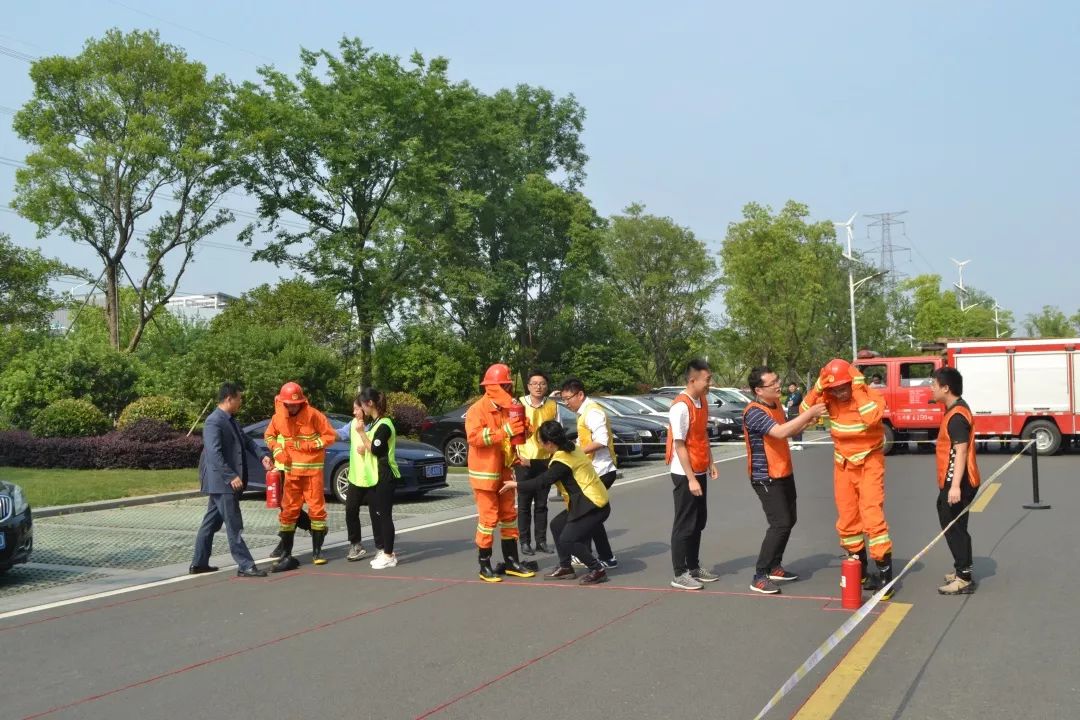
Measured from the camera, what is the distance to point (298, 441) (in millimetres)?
9953

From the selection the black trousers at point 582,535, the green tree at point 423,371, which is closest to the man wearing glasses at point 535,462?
the black trousers at point 582,535

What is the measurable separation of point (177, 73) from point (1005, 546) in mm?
28865

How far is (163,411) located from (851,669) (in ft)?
66.0

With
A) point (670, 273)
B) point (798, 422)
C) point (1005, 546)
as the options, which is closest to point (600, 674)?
point (798, 422)

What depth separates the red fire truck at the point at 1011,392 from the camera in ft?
72.7

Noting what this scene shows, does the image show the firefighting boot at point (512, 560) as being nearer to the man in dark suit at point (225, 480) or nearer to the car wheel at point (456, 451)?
the man in dark suit at point (225, 480)

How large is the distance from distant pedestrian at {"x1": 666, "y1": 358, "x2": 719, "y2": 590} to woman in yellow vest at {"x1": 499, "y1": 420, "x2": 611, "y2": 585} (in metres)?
0.69

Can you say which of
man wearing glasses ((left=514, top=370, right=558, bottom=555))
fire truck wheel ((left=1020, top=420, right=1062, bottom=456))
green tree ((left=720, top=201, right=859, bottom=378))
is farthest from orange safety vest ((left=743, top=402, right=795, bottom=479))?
green tree ((left=720, top=201, right=859, bottom=378))

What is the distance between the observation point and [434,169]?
32.8 m

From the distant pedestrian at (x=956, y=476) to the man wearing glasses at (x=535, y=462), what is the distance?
12.3 ft

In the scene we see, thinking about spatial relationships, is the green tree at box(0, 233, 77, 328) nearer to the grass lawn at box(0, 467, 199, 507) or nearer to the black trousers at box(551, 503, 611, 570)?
the grass lawn at box(0, 467, 199, 507)

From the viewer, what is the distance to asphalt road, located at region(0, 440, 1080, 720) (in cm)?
523

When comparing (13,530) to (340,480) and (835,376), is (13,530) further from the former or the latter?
(835,376)

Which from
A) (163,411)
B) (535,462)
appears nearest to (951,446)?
(535,462)
